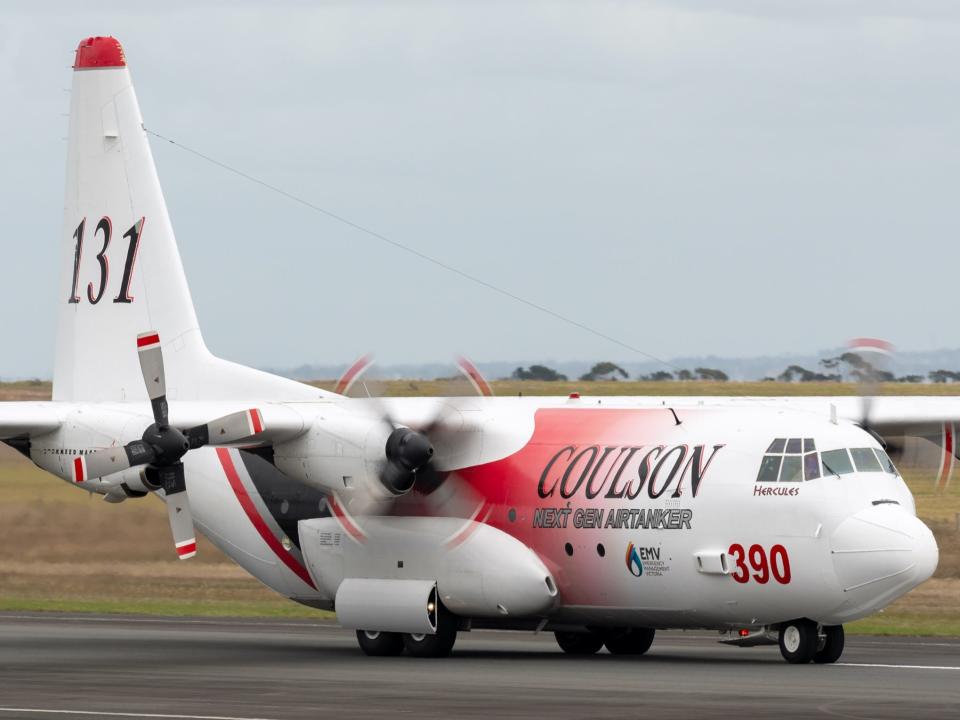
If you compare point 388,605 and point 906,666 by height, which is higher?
point 906,666

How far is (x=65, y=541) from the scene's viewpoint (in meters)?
35.6

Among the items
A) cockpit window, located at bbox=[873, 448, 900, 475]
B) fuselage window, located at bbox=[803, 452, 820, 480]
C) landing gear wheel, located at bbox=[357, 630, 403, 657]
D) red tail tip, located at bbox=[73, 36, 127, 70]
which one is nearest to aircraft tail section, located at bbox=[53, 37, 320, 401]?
red tail tip, located at bbox=[73, 36, 127, 70]

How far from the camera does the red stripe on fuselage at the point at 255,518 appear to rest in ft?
85.3

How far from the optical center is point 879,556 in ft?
68.5

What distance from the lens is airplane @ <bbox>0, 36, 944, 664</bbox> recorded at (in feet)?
71.2

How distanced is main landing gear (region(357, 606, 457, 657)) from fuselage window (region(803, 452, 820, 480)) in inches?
220

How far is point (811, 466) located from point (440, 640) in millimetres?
5914

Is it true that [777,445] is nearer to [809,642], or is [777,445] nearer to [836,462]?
[836,462]

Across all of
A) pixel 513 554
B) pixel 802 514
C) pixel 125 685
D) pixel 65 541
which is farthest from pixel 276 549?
pixel 65 541

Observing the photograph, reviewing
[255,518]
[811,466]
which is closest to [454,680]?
[811,466]

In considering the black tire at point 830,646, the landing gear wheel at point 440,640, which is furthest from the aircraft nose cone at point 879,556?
the landing gear wheel at point 440,640

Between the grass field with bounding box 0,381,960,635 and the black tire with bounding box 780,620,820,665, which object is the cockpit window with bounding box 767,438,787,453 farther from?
the grass field with bounding box 0,381,960,635

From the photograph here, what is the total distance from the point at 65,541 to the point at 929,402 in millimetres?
18276

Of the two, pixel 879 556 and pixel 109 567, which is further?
pixel 109 567
